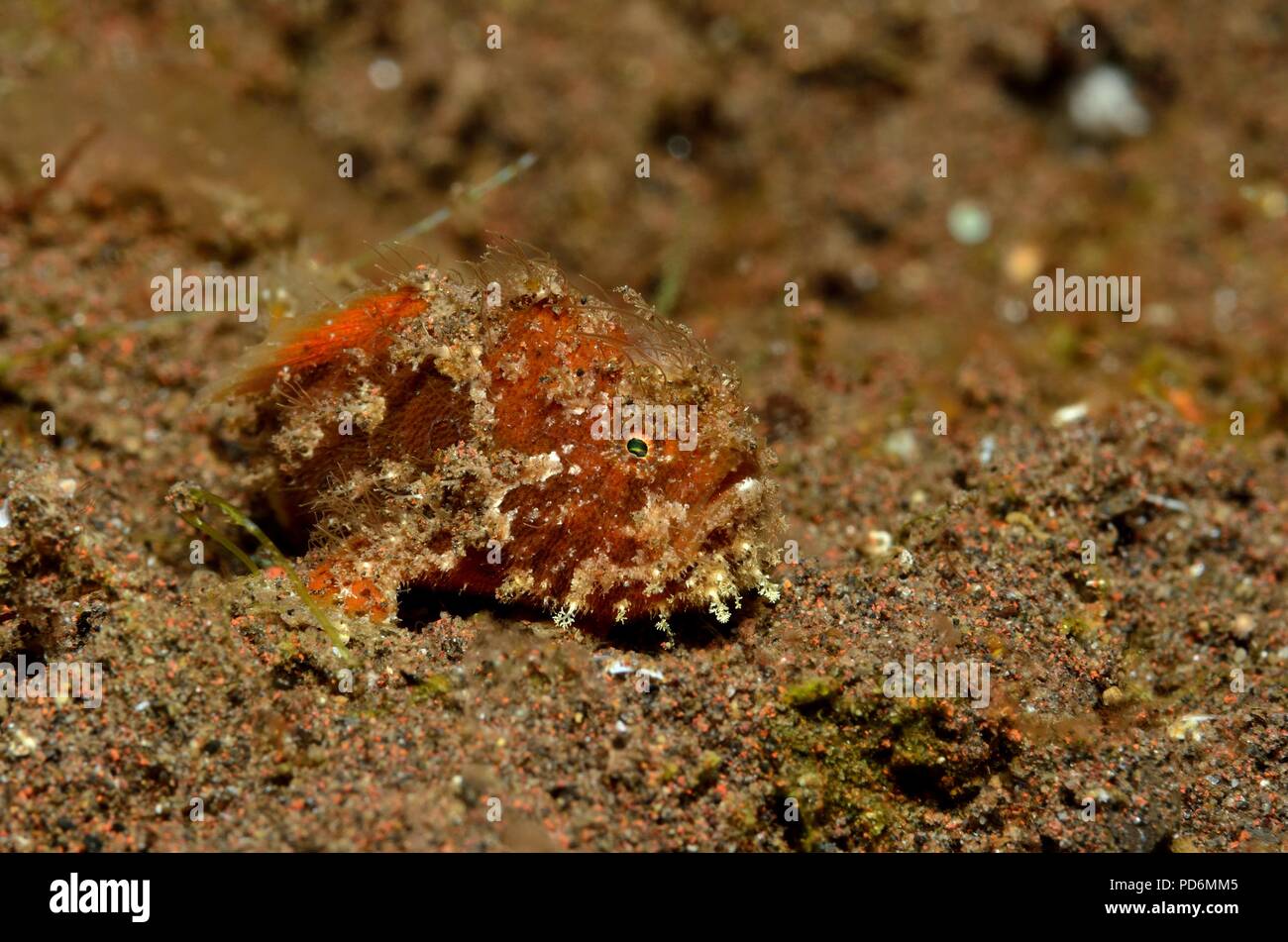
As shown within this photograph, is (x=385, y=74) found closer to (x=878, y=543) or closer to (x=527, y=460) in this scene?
(x=527, y=460)

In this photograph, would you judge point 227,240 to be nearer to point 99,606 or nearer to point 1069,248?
point 99,606

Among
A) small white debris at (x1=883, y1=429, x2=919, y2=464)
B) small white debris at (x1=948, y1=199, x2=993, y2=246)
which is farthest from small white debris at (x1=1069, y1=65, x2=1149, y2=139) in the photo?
small white debris at (x1=883, y1=429, x2=919, y2=464)

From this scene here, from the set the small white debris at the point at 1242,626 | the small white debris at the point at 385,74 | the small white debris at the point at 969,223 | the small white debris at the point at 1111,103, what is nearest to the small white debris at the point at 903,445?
the small white debris at the point at 1242,626

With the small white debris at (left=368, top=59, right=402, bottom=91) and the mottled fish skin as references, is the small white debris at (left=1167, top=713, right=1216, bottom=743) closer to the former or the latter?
the mottled fish skin

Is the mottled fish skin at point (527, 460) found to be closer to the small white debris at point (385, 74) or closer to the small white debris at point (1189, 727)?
the small white debris at point (1189, 727)
